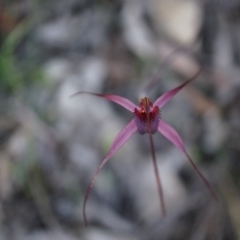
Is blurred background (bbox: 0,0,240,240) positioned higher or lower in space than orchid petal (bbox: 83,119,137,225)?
higher

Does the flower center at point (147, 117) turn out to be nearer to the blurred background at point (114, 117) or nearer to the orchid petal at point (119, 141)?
the orchid petal at point (119, 141)

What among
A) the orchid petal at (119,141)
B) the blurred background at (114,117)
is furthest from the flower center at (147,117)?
the blurred background at (114,117)

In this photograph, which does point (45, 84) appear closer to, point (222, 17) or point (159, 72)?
point (159, 72)

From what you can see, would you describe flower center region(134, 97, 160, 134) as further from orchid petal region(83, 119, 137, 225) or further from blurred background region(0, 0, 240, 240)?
blurred background region(0, 0, 240, 240)

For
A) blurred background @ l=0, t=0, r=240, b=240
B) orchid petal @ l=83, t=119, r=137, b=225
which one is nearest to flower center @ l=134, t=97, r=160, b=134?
orchid petal @ l=83, t=119, r=137, b=225

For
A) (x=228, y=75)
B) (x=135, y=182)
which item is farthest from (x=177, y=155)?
(x=228, y=75)

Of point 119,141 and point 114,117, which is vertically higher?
point 114,117

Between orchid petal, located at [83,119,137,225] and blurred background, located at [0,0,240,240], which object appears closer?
orchid petal, located at [83,119,137,225]

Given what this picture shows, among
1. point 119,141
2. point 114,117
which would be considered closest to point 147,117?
point 119,141

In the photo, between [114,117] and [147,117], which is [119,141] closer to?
[147,117]
